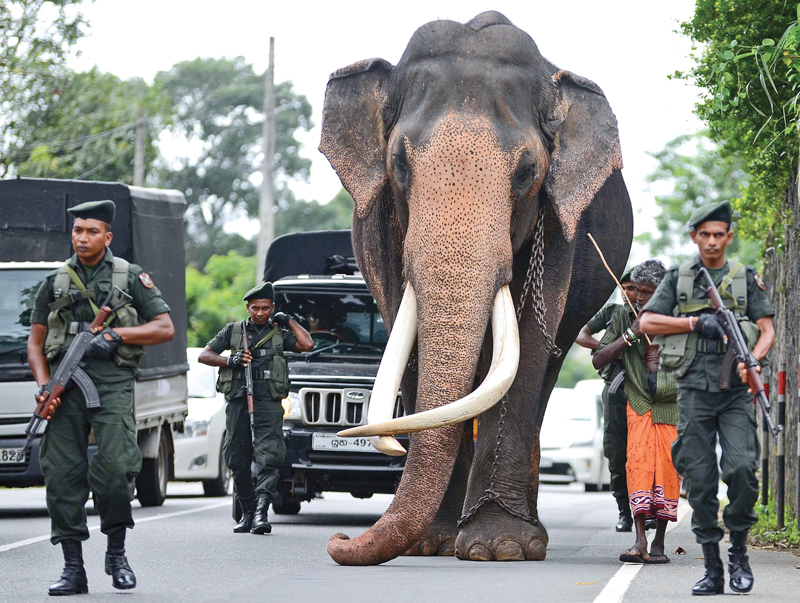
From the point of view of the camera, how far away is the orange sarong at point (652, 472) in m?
10.6

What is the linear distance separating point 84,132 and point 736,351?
110 feet

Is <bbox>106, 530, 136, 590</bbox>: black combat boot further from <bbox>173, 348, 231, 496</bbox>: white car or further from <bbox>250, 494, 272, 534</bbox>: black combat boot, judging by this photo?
<bbox>173, 348, 231, 496</bbox>: white car

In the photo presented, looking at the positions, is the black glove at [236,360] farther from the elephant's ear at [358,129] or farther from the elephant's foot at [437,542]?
the elephant's foot at [437,542]

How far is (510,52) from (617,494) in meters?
4.46

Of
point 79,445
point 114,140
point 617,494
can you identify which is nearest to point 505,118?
point 79,445

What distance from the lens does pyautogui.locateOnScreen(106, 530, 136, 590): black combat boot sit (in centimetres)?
841

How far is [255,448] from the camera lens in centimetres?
1338

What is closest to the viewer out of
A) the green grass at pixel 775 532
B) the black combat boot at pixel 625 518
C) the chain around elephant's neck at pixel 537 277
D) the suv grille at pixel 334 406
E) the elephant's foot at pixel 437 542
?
the elephant's foot at pixel 437 542

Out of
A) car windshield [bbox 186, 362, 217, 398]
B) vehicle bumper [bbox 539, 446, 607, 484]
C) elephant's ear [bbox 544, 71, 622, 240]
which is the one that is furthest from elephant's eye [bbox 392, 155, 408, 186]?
vehicle bumper [bbox 539, 446, 607, 484]

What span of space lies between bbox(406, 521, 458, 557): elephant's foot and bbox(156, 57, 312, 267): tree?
58.5 meters

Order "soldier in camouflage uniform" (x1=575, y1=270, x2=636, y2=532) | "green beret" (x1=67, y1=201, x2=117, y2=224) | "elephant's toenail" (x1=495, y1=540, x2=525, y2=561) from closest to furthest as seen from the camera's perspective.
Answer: "green beret" (x1=67, y1=201, x2=117, y2=224)
"elephant's toenail" (x1=495, y1=540, x2=525, y2=561)
"soldier in camouflage uniform" (x1=575, y1=270, x2=636, y2=532)

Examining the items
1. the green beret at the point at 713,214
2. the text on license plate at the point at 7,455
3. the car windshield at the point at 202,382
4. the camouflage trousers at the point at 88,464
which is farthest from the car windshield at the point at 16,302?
the green beret at the point at 713,214

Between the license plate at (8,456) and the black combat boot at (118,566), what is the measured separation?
6874 mm

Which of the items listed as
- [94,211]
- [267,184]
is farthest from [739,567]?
[267,184]
